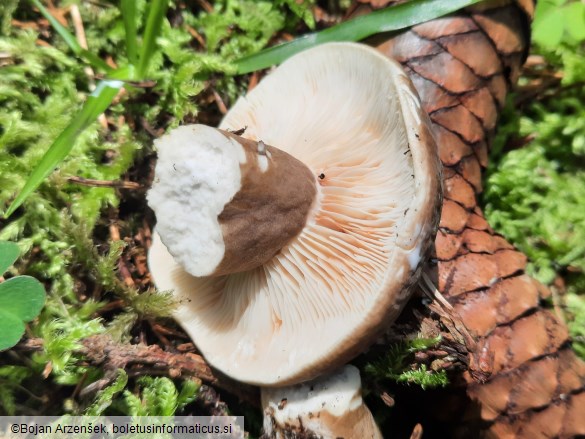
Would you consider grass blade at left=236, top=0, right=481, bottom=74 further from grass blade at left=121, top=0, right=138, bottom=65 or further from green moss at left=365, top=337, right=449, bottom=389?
green moss at left=365, top=337, right=449, bottom=389

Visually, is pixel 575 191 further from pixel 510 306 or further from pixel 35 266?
pixel 35 266

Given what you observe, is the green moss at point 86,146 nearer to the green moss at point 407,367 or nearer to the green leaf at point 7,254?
the green leaf at point 7,254

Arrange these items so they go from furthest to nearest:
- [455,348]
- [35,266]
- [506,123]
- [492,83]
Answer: [506,123] < [492,83] < [35,266] < [455,348]

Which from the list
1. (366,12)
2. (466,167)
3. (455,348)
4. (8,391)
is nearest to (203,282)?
(8,391)

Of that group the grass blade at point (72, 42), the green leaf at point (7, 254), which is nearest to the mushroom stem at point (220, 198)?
the green leaf at point (7, 254)

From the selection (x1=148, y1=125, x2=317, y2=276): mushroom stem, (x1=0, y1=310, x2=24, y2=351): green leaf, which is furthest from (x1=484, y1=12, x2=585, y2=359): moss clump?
(x1=0, y1=310, x2=24, y2=351): green leaf

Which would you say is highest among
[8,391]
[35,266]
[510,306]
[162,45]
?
[162,45]

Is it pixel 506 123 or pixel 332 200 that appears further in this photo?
pixel 506 123
